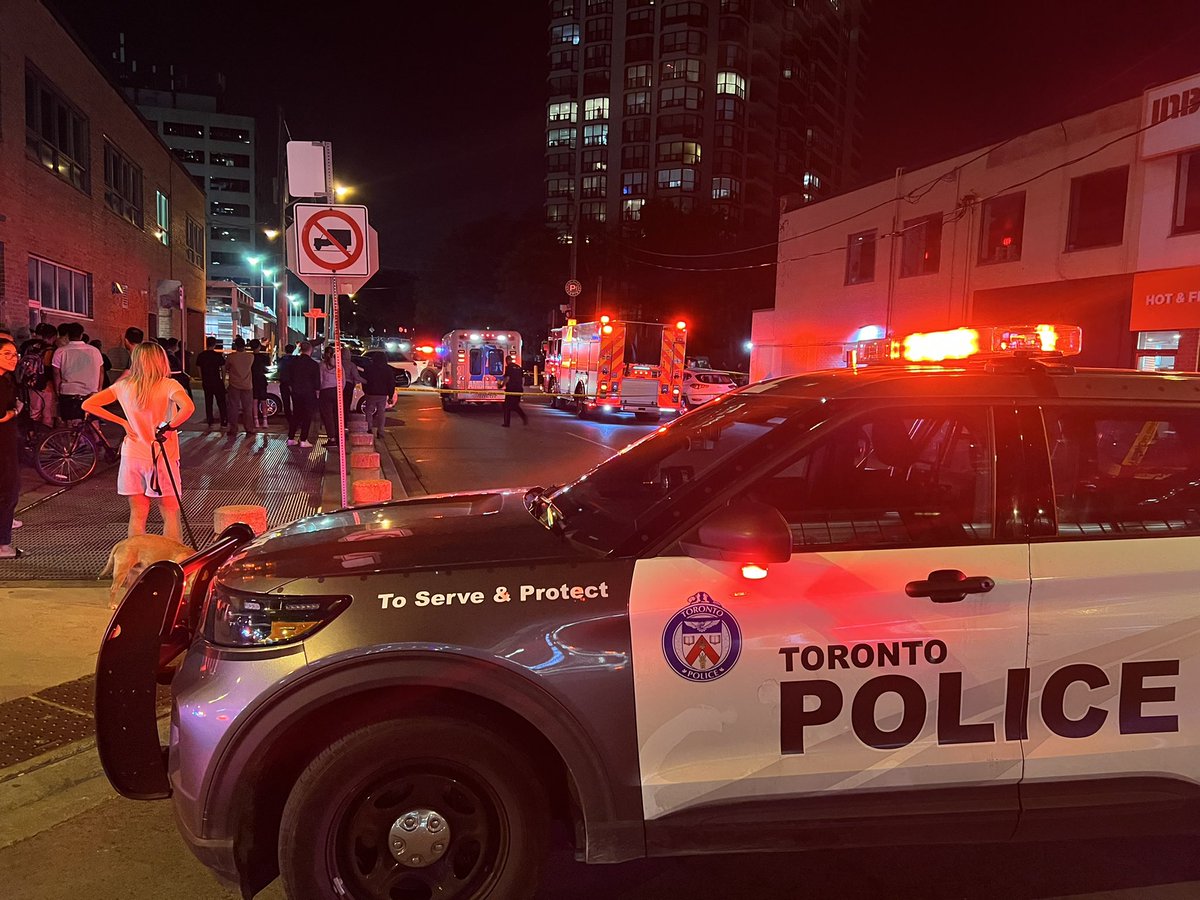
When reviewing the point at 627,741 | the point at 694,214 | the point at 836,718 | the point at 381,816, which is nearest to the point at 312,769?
the point at 381,816

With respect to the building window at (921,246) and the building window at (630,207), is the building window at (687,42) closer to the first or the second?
the building window at (630,207)

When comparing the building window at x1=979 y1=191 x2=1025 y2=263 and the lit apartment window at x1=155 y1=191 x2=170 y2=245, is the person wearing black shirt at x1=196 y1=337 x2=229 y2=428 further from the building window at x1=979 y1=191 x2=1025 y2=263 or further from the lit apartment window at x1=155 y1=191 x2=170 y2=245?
the building window at x1=979 y1=191 x2=1025 y2=263

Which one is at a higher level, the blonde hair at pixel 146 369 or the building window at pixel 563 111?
the building window at pixel 563 111

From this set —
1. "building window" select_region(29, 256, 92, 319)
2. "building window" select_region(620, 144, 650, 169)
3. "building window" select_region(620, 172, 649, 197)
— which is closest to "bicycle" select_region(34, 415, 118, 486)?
"building window" select_region(29, 256, 92, 319)

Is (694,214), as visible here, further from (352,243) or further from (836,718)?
(836,718)

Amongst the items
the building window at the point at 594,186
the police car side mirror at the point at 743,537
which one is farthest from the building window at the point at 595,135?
the police car side mirror at the point at 743,537

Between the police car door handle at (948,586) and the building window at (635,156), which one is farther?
the building window at (635,156)

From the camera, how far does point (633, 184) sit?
80.6m

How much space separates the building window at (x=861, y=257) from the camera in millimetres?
25500

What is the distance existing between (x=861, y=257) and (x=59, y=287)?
69.5 ft

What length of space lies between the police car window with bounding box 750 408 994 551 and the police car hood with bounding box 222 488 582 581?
2.69ft

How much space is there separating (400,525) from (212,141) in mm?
107339

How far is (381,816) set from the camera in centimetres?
253

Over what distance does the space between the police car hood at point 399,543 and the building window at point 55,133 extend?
15899 mm
